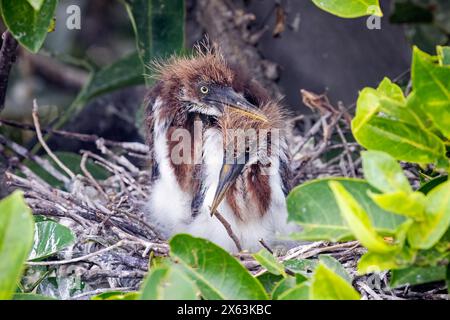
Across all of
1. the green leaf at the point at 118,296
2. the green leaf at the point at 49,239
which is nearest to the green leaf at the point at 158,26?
the green leaf at the point at 49,239

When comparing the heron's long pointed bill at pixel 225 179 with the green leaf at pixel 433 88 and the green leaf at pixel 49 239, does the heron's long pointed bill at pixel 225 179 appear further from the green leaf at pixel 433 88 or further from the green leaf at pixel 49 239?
the green leaf at pixel 433 88

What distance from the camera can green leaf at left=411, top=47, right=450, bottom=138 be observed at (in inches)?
59.6

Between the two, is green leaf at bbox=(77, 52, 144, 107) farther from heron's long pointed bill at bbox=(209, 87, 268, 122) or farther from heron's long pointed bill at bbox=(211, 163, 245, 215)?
heron's long pointed bill at bbox=(211, 163, 245, 215)

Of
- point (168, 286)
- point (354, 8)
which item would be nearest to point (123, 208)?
point (354, 8)

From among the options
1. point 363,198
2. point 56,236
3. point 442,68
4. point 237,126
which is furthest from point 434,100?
point 56,236

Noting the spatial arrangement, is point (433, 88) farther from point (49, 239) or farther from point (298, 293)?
point (49, 239)

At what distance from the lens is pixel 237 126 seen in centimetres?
235

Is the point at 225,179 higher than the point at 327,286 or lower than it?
higher

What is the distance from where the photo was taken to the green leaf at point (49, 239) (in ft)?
6.46

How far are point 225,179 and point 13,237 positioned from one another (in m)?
0.95

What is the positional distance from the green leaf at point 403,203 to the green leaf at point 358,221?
42mm

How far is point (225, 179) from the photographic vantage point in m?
2.23

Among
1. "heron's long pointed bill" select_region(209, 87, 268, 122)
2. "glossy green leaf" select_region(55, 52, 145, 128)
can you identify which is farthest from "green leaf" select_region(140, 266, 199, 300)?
"glossy green leaf" select_region(55, 52, 145, 128)
